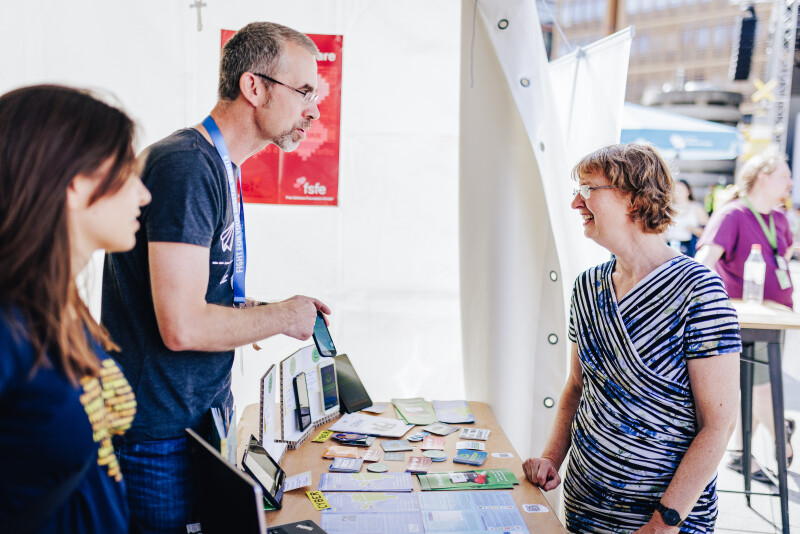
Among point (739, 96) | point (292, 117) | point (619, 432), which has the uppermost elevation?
point (739, 96)

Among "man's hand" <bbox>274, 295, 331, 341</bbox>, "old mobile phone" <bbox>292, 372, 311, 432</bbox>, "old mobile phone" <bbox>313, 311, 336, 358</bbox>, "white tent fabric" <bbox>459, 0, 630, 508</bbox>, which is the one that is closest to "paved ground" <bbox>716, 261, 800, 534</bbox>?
"white tent fabric" <bbox>459, 0, 630, 508</bbox>

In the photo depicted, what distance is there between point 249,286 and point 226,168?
1070mm

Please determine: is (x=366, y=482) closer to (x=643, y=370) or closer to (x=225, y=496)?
(x=225, y=496)

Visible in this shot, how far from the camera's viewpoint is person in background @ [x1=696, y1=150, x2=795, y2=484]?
11.0 ft

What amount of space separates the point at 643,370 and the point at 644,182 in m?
0.46

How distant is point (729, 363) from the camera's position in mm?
1271

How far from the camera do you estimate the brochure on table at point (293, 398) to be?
1606 millimetres

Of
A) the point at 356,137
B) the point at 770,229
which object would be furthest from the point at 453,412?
the point at 770,229

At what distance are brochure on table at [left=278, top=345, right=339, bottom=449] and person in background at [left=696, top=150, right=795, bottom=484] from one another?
8.49ft

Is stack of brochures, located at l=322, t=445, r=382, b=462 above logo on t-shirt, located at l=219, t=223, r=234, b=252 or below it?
below

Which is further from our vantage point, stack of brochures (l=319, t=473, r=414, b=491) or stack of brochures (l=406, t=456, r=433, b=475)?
stack of brochures (l=406, t=456, r=433, b=475)

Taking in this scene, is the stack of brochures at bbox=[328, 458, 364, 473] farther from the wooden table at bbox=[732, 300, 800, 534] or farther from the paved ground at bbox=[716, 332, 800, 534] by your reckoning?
the paved ground at bbox=[716, 332, 800, 534]

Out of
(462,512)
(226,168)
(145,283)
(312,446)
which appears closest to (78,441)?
(145,283)

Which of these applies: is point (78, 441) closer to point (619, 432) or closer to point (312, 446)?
point (312, 446)
